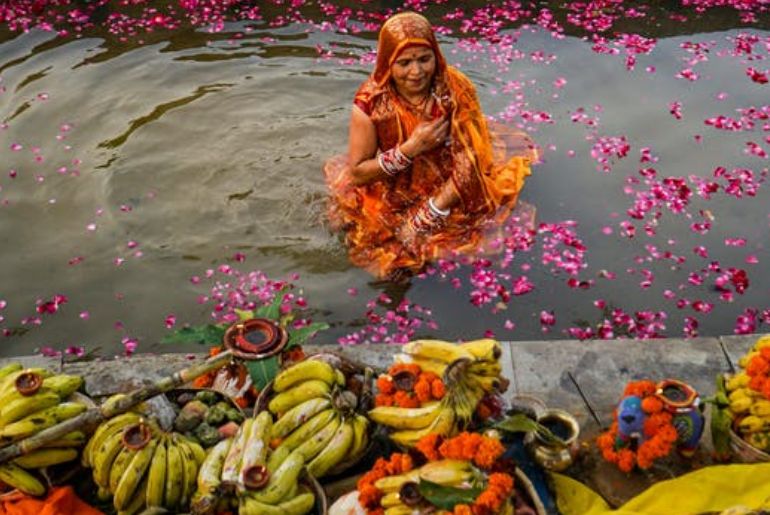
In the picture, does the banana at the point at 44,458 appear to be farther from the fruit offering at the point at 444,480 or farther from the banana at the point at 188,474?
A: the fruit offering at the point at 444,480

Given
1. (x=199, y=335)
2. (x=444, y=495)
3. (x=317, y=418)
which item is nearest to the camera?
(x=444, y=495)

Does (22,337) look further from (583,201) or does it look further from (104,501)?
(583,201)

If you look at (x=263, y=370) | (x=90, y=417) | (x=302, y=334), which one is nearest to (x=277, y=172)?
(x=302, y=334)

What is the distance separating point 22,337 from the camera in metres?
5.65

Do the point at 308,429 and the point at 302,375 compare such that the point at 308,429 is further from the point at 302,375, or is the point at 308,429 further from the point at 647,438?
the point at 647,438

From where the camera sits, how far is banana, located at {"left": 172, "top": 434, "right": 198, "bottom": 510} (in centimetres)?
334

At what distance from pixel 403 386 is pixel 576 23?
7.00 meters

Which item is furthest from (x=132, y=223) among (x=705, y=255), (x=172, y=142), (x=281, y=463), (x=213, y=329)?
(x=705, y=255)

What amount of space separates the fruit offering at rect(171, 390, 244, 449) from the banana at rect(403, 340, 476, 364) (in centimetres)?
97

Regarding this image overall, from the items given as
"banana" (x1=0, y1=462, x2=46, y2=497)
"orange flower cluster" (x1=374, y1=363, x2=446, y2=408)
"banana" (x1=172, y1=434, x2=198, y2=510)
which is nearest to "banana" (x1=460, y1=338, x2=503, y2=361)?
"orange flower cluster" (x1=374, y1=363, x2=446, y2=408)

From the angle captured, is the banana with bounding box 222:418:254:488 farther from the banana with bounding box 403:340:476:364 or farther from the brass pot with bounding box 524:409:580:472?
the brass pot with bounding box 524:409:580:472

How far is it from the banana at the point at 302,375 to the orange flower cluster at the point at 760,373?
6.60ft

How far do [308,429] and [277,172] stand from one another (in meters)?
3.94

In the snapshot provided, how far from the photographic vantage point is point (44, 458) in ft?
11.0
